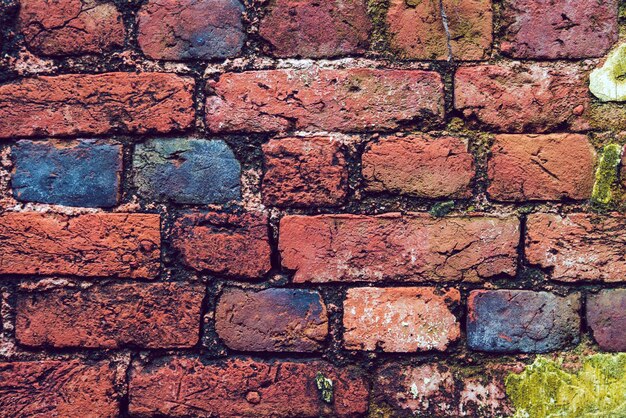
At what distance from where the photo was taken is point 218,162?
0.73 m

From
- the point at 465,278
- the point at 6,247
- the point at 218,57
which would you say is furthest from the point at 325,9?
the point at 6,247

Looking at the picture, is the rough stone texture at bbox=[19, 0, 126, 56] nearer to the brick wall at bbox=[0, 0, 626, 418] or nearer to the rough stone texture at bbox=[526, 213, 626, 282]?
the brick wall at bbox=[0, 0, 626, 418]

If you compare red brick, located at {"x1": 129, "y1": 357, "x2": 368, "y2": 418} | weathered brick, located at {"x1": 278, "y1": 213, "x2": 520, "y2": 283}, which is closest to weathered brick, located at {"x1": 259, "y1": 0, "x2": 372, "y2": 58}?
weathered brick, located at {"x1": 278, "y1": 213, "x2": 520, "y2": 283}

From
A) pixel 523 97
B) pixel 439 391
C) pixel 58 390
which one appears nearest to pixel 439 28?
pixel 523 97

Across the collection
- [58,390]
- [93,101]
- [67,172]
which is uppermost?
[93,101]

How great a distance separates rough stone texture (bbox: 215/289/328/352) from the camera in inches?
28.7

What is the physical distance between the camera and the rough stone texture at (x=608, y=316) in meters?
0.72

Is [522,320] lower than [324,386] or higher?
higher

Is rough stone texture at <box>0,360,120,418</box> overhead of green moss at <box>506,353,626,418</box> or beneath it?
beneath

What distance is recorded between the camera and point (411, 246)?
72cm

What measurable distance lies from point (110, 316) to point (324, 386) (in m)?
0.32

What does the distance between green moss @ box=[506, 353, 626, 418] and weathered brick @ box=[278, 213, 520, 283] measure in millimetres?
153

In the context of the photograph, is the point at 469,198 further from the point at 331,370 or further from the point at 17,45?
the point at 17,45

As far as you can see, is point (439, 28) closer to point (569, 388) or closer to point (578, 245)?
point (578, 245)
